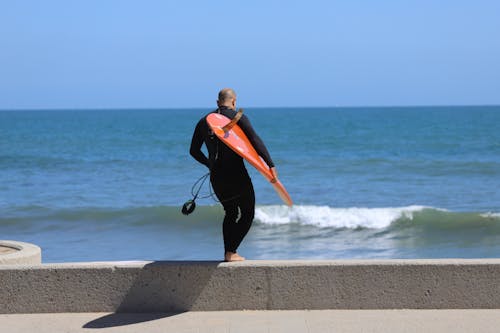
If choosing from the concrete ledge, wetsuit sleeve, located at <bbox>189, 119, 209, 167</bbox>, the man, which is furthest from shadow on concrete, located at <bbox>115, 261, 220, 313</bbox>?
the concrete ledge

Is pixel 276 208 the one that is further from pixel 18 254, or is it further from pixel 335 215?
pixel 18 254

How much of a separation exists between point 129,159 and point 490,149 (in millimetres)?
19001

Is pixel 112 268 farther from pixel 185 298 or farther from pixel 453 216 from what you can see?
pixel 453 216

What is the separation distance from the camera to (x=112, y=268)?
5785 millimetres

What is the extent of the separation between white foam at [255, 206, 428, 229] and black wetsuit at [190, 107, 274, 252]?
38.8 ft

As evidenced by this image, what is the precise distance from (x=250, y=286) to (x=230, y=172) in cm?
83

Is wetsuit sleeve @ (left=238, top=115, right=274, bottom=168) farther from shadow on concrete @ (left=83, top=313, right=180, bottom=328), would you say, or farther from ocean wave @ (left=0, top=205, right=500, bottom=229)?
ocean wave @ (left=0, top=205, right=500, bottom=229)

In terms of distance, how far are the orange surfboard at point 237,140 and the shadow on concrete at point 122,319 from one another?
4.12ft

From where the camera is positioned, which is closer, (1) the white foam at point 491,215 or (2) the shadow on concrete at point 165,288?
(2) the shadow on concrete at point 165,288

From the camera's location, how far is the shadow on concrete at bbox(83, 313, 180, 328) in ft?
18.1

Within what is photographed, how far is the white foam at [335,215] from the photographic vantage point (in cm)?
1783

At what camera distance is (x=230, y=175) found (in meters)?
5.74

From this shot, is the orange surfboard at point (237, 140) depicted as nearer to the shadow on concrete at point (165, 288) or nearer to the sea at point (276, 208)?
the shadow on concrete at point (165, 288)

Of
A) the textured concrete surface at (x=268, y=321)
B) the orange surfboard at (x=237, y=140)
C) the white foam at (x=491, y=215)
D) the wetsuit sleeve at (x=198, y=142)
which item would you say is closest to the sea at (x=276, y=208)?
the white foam at (x=491, y=215)
